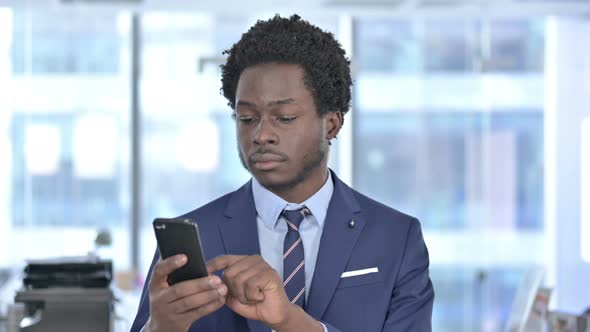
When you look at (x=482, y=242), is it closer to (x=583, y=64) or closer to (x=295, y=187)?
(x=583, y=64)

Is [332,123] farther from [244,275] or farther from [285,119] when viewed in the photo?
[244,275]

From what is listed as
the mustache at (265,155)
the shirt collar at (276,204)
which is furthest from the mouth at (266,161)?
the shirt collar at (276,204)

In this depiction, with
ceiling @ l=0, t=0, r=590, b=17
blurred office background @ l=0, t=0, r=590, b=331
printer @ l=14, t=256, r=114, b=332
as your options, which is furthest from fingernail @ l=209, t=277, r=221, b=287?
blurred office background @ l=0, t=0, r=590, b=331

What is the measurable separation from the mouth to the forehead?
0.10 m

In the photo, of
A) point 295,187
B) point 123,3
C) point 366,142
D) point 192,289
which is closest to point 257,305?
point 192,289

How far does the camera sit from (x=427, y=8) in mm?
7125

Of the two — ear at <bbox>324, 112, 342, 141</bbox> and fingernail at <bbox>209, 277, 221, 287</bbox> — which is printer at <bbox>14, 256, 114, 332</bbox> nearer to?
ear at <bbox>324, 112, 342, 141</bbox>

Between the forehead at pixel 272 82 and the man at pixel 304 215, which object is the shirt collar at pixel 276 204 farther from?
the forehead at pixel 272 82

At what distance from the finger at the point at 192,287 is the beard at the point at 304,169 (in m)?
0.29

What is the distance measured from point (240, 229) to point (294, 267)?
118 millimetres

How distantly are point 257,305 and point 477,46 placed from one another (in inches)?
255

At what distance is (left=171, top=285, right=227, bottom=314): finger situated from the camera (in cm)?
131

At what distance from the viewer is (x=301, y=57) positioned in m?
1.61

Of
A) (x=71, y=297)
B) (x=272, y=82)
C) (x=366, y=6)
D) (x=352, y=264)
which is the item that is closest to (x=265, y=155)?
(x=272, y=82)
